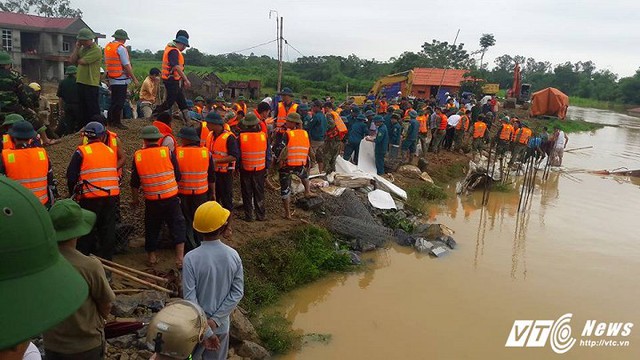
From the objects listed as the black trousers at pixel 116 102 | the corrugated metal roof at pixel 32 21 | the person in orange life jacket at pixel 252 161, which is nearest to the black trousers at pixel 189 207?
the person in orange life jacket at pixel 252 161

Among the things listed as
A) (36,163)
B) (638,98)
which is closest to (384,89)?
(36,163)

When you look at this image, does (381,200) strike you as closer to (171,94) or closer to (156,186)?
(171,94)

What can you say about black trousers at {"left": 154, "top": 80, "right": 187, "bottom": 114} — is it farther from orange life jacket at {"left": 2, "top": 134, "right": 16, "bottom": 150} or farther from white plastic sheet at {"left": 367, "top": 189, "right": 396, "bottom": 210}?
white plastic sheet at {"left": 367, "top": 189, "right": 396, "bottom": 210}

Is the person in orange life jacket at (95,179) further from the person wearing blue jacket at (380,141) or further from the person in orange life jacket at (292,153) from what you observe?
the person wearing blue jacket at (380,141)

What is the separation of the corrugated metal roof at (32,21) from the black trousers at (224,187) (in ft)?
101

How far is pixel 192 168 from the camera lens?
532 cm

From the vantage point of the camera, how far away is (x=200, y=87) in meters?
24.9

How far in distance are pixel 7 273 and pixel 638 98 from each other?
236 feet

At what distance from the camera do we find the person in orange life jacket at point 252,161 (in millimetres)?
6594

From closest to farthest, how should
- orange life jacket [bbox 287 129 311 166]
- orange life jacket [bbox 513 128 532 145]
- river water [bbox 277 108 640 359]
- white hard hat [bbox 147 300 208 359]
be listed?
1. white hard hat [bbox 147 300 208 359]
2. river water [bbox 277 108 640 359]
3. orange life jacket [bbox 287 129 311 166]
4. orange life jacket [bbox 513 128 532 145]

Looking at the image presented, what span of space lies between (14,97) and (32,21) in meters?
31.3

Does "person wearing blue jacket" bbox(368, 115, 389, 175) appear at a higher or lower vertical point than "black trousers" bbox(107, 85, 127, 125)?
lower

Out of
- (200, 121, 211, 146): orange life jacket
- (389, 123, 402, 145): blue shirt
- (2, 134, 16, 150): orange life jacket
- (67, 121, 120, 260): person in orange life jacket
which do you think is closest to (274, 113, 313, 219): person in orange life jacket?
(200, 121, 211, 146): orange life jacket

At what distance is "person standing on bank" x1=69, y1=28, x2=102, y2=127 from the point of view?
6.55 meters
